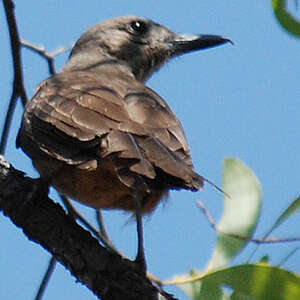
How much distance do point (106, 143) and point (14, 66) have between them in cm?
100

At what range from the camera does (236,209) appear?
272 centimetres

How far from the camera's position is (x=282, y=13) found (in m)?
2.15

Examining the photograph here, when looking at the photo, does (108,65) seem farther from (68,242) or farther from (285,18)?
(285,18)

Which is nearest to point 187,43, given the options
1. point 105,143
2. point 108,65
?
point 108,65

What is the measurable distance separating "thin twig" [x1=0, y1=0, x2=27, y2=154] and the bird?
0.07 meters

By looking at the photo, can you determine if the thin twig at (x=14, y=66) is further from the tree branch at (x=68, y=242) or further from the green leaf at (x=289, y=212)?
the green leaf at (x=289, y=212)

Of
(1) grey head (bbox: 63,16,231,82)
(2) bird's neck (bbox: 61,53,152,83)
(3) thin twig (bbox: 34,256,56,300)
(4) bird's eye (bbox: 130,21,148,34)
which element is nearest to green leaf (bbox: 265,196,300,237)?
(3) thin twig (bbox: 34,256,56,300)

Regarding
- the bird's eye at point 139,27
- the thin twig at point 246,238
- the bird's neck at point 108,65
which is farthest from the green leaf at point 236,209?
the bird's eye at point 139,27

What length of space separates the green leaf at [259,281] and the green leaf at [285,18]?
0.69 m

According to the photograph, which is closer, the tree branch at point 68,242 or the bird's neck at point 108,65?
the tree branch at point 68,242

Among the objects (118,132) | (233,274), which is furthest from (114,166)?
(233,274)

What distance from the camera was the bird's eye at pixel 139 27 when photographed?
5047 millimetres

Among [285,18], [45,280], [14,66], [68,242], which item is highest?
[285,18]

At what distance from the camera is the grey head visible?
16.2 feet
